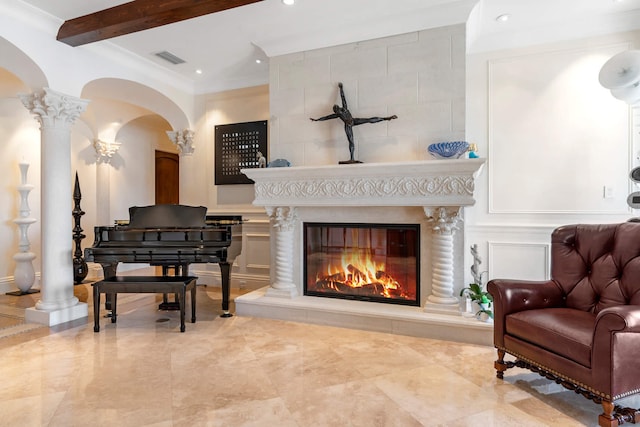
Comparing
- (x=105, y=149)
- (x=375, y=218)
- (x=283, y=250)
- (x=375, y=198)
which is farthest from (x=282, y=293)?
(x=105, y=149)

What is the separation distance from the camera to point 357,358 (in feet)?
8.94

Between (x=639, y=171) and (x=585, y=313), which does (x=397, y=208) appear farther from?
(x=639, y=171)

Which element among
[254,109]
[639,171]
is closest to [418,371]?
[639,171]

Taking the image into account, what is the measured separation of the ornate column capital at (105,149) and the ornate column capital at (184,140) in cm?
129

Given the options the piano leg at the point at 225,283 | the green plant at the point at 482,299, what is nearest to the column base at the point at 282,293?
the piano leg at the point at 225,283

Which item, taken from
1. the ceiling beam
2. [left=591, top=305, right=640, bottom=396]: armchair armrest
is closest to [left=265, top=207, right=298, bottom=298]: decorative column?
the ceiling beam

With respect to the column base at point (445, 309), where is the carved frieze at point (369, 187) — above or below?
above

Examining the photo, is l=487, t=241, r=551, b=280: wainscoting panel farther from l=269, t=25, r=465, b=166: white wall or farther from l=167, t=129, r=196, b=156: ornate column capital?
l=167, t=129, r=196, b=156: ornate column capital

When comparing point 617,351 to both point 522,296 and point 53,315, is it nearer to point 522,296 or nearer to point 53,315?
point 522,296

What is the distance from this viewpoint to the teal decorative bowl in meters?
3.17

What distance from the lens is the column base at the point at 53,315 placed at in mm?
3420

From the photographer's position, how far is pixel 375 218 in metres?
3.64

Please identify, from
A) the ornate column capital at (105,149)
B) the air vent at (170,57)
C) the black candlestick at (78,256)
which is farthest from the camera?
the ornate column capital at (105,149)

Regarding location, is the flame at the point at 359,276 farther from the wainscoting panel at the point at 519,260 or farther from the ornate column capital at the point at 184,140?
the ornate column capital at the point at 184,140
